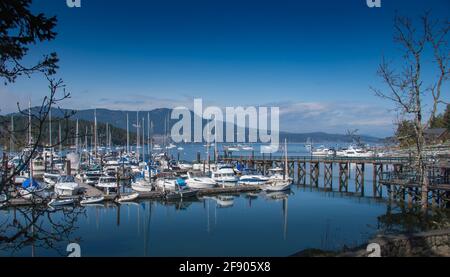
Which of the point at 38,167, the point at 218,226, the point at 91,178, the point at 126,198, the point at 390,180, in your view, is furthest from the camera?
the point at 38,167

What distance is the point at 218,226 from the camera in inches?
925

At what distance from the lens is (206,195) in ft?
118

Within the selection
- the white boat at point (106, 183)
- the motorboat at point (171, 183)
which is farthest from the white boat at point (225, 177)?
the white boat at point (106, 183)

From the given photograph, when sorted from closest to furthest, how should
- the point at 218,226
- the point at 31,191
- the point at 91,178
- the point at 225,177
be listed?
the point at 31,191
the point at 218,226
the point at 91,178
the point at 225,177

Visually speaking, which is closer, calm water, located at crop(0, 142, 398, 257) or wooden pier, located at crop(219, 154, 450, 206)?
calm water, located at crop(0, 142, 398, 257)

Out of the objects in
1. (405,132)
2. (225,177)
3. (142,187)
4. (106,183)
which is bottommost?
(142,187)

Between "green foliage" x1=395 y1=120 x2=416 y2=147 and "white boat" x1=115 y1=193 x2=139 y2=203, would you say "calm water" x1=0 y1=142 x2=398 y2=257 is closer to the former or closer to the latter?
"white boat" x1=115 y1=193 x2=139 y2=203

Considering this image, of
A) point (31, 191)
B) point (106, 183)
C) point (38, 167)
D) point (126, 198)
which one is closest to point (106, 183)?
point (106, 183)

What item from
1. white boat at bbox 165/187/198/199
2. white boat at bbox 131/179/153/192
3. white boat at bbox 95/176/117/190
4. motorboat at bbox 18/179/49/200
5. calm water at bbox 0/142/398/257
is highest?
motorboat at bbox 18/179/49/200

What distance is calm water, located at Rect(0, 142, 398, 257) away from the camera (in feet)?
58.4

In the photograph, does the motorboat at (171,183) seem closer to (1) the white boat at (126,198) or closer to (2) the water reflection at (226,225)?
(2) the water reflection at (226,225)

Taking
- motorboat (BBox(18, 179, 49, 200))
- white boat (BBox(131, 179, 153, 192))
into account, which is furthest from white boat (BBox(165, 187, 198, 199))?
motorboat (BBox(18, 179, 49, 200))

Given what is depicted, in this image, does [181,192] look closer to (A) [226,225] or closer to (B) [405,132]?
(A) [226,225]

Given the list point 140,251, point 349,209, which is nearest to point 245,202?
point 349,209
